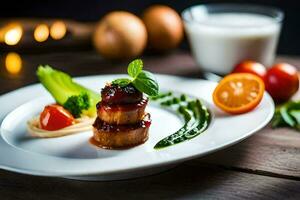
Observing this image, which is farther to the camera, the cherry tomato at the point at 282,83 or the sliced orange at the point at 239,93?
the cherry tomato at the point at 282,83

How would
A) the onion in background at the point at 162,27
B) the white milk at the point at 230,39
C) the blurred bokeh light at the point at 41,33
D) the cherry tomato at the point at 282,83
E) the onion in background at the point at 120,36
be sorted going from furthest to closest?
the blurred bokeh light at the point at 41,33 < the onion in background at the point at 162,27 < the onion in background at the point at 120,36 < the white milk at the point at 230,39 < the cherry tomato at the point at 282,83

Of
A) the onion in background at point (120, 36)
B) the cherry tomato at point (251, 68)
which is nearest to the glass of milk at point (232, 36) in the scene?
the cherry tomato at point (251, 68)

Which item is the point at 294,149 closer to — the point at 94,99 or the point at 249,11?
the point at 94,99

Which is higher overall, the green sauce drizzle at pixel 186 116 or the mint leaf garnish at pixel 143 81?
the mint leaf garnish at pixel 143 81

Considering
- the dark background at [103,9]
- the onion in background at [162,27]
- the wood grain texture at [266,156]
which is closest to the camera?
the wood grain texture at [266,156]

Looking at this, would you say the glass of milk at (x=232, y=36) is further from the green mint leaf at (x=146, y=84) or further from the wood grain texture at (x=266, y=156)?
the green mint leaf at (x=146, y=84)

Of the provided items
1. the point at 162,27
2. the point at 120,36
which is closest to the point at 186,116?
the point at 120,36

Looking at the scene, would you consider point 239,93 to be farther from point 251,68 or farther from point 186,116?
point 251,68

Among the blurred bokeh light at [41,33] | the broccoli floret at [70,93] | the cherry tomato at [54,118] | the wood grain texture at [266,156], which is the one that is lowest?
the wood grain texture at [266,156]
